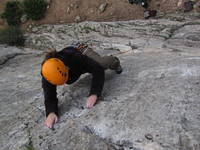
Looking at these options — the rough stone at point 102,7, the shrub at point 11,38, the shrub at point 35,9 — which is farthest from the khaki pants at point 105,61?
the shrub at point 35,9

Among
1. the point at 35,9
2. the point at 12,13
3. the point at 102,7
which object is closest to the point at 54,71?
the point at 102,7

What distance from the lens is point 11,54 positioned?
35.4ft

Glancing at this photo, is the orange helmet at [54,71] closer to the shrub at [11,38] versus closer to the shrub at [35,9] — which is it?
the shrub at [11,38]

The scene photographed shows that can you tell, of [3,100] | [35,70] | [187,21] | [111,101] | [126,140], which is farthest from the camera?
[187,21]

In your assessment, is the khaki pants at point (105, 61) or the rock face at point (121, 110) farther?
the khaki pants at point (105, 61)

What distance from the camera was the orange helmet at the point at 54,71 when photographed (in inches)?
188

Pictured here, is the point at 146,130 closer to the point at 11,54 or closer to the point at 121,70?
the point at 121,70

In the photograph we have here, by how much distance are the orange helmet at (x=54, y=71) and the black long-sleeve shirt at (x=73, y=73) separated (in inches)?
13.6

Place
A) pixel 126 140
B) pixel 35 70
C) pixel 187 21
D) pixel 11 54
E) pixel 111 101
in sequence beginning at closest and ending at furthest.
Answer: pixel 126 140 < pixel 111 101 < pixel 35 70 < pixel 11 54 < pixel 187 21

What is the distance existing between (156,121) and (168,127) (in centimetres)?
23

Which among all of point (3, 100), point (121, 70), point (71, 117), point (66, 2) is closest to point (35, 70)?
point (3, 100)

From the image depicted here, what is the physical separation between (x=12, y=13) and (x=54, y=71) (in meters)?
14.0

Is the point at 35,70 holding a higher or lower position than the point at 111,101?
lower

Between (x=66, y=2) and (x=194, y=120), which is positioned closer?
(x=194, y=120)
